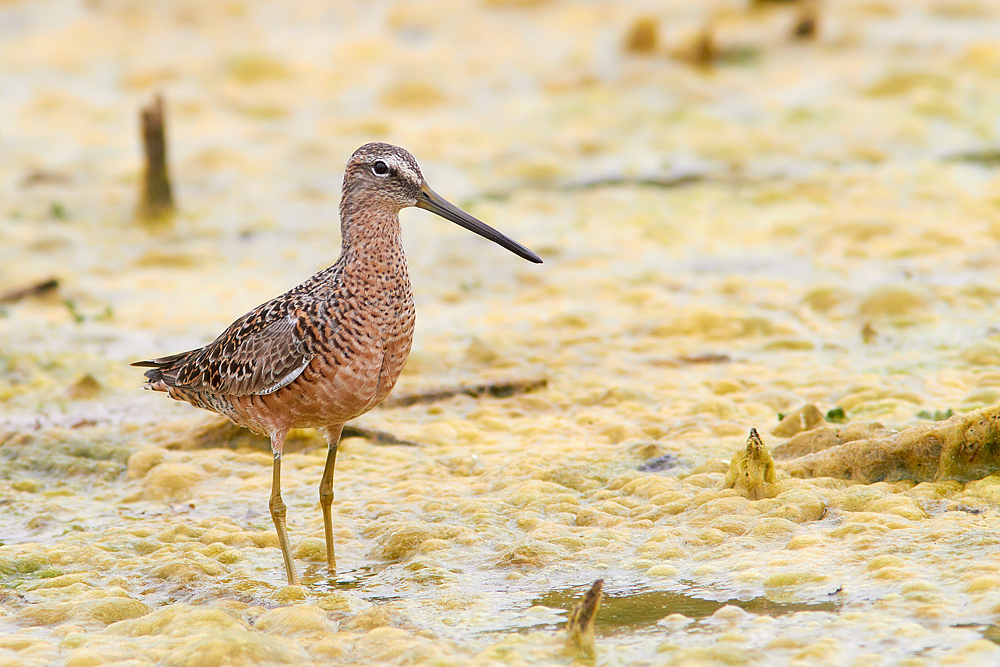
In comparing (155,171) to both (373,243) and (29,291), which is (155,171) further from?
(373,243)

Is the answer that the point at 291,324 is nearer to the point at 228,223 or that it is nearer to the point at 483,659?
the point at 483,659

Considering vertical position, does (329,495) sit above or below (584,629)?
above

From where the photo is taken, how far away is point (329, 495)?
15.3 ft

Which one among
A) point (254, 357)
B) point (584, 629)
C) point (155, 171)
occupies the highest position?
point (155, 171)

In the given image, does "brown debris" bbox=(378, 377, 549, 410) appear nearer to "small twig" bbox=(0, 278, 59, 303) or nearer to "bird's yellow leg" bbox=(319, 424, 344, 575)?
"bird's yellow leg" bbox=(319, 424, 344, 575)

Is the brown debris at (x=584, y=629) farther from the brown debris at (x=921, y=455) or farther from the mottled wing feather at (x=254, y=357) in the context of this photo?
the brown debris at (x=921, y=455)

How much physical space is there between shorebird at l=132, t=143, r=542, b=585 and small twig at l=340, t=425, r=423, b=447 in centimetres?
88

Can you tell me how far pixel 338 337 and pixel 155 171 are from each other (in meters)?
4.58

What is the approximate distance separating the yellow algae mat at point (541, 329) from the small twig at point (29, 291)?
0.02 meters

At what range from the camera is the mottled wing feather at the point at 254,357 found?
442 centimetres

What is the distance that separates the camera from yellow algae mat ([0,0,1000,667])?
403cm

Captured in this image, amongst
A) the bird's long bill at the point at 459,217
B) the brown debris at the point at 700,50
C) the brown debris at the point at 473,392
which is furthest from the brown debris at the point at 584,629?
the brown debris at the point at 700,50

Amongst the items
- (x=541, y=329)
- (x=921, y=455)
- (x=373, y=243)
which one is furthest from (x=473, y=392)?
(x=921, y=455)

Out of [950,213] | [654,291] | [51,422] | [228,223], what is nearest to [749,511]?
[654,291]
